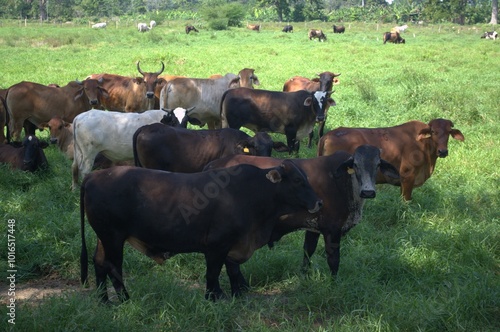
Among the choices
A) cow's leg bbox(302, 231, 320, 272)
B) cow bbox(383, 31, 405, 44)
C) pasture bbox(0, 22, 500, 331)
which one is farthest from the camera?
cow bbox(383, 31, 405, 44)

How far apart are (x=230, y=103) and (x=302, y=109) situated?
1.25m

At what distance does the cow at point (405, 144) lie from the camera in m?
7.39

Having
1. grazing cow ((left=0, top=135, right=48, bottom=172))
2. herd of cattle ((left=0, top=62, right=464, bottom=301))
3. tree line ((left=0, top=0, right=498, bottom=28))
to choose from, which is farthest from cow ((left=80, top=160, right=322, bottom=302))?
tree line ((left=0, top=0, right=498, bottom=28))

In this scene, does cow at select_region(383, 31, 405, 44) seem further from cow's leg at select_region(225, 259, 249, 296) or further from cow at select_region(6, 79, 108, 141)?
cow's leg at select_region(225, 259, 249, 296)

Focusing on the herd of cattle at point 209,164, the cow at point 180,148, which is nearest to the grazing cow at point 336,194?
the herd of cattle at point 209,164

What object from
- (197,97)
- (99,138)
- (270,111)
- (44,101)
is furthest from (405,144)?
(44,101)

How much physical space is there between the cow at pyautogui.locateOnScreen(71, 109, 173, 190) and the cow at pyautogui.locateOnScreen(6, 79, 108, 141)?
2.71 meters

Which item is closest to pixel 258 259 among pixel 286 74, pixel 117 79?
pixel 117 79

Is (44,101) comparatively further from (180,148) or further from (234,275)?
(234,275)

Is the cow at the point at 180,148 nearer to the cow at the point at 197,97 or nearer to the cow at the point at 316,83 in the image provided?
the cow at the point at 197,97

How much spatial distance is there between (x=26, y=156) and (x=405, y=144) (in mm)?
5328

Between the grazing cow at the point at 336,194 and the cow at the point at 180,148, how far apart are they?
5.15 ft

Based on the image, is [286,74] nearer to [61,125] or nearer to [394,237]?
[61,125]

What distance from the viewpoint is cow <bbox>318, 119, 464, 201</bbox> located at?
739cm
